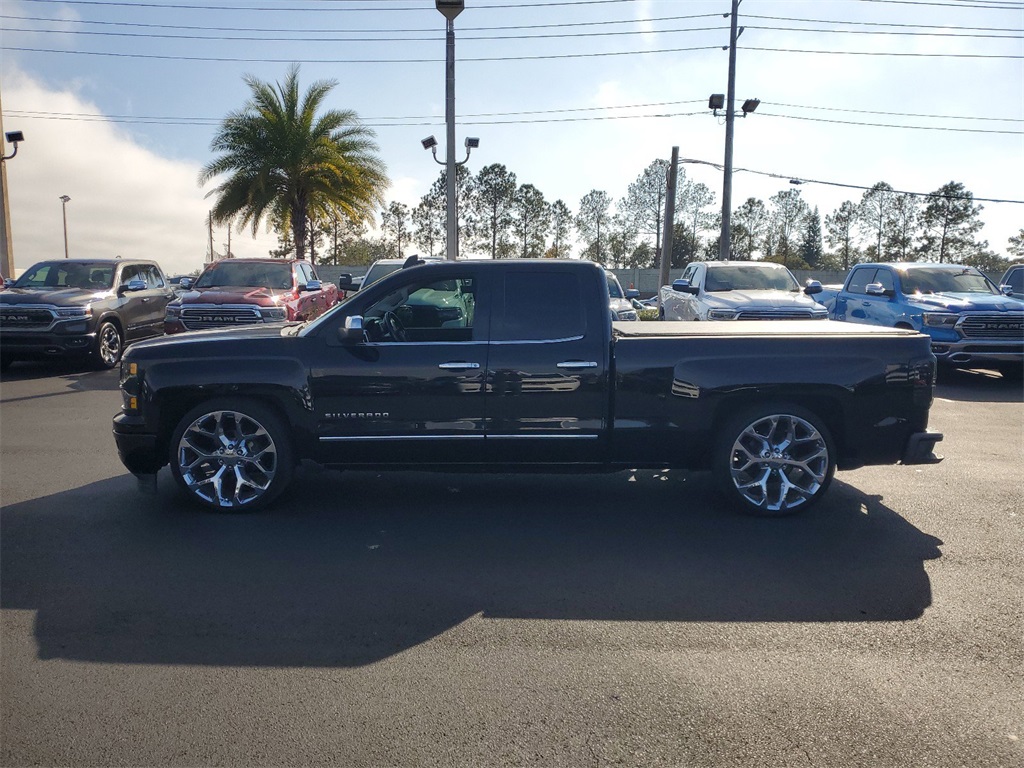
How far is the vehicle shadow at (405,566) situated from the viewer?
3916 mm

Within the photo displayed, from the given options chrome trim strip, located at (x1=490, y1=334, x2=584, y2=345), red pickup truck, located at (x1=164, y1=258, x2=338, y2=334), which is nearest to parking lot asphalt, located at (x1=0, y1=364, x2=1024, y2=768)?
A: chrome trim strip, located at (x1=490, y1=334, x2=584, y2=345)

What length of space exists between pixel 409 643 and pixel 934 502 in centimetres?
437

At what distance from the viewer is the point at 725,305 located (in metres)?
13.5

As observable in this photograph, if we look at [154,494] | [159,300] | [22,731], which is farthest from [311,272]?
[22,731]

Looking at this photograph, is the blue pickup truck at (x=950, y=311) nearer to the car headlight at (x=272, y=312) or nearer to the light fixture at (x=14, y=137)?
the car headlight at (x=272, y=312)

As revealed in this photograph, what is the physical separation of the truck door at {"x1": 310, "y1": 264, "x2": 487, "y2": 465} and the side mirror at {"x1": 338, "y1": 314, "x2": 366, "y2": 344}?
0.17 ft

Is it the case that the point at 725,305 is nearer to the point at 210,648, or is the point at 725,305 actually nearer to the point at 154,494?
the point at 154,494

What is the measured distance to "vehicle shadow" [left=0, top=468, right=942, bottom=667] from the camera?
154 inches

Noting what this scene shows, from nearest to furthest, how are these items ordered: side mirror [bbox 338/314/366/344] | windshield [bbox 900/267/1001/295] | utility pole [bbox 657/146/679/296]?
side mirror [bbox 338/314/366/344]
windshield [bbox 900/267/1001/295]
utility pole [bbox 657/146/679/296]

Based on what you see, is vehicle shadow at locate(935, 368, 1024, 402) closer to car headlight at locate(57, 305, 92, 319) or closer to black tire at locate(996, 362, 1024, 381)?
black tire at locate(996, 362, 1024, 381)

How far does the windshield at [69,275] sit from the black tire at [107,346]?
810mm

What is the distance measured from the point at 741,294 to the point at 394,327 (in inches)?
376

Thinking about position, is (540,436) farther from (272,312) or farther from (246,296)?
(246,296)

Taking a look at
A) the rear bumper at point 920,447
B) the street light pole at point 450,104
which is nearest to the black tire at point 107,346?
the street light pole at point 450,104
